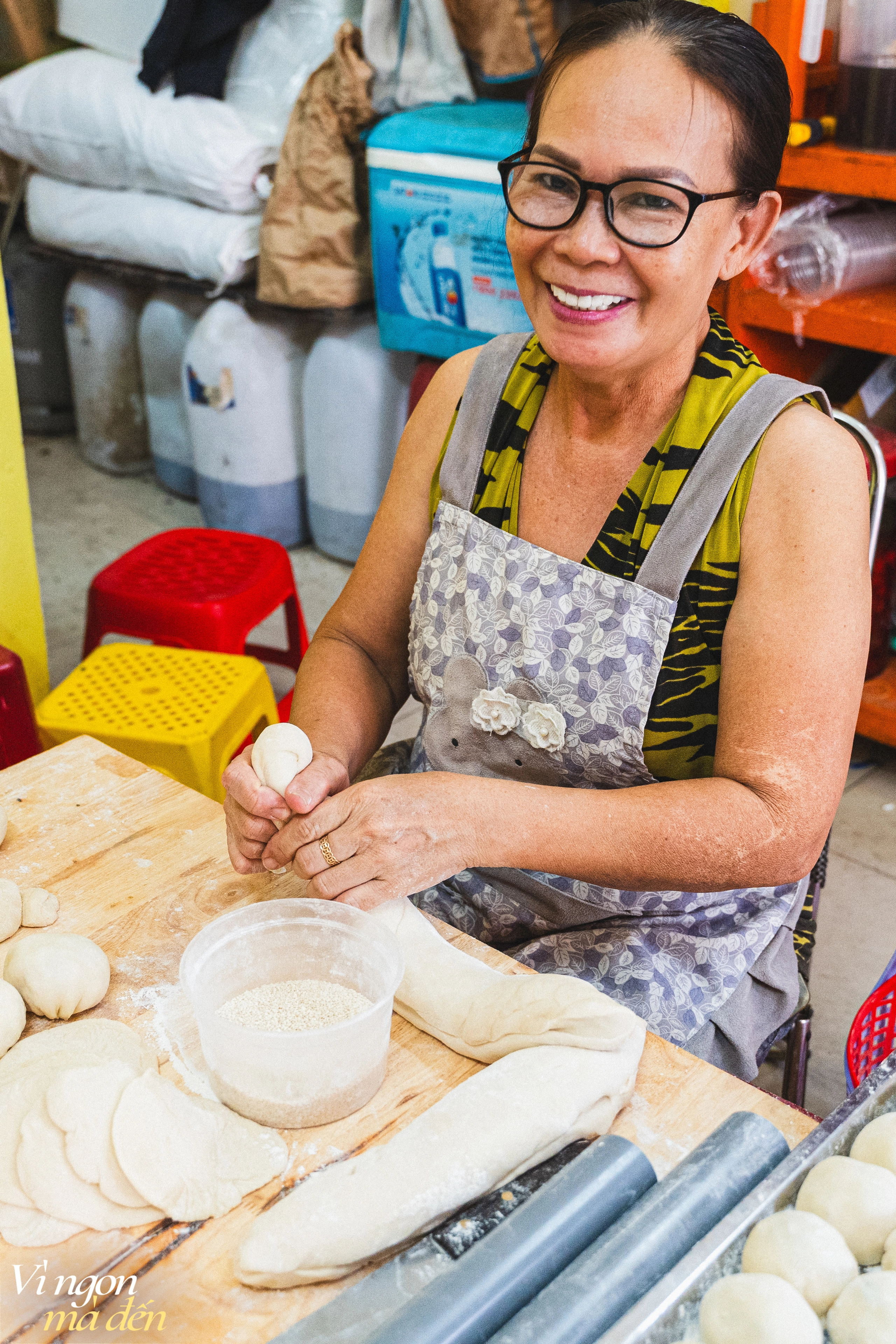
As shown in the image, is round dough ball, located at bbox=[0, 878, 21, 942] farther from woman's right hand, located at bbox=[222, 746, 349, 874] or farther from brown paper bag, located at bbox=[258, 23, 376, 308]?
brown paper bag, located at bbox=[258, 23, 376, 308]

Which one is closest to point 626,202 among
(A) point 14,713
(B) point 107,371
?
(A) point 14,713

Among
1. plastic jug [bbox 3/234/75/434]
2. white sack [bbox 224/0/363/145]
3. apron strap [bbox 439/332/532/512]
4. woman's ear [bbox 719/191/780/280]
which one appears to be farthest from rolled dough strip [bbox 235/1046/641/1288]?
plastic jug [bbox 3/234/75/434]

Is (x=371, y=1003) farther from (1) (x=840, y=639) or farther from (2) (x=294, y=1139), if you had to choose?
A: (1) (x=840, y=639)

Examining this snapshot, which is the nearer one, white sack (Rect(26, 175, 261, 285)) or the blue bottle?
the blue bottle

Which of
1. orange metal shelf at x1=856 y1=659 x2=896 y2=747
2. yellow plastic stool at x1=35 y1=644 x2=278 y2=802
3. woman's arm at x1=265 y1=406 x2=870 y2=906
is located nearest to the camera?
woman's arm at x1=265 y1=406 x2=870 y2=906

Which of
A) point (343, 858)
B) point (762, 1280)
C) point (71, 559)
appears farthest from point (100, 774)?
point (71, 559)

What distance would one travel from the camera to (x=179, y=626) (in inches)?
95.1

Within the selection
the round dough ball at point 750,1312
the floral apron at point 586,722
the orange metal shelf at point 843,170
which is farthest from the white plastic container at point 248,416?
the round dough ball at point 750,1312

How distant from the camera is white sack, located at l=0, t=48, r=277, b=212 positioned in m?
Result: 3.29

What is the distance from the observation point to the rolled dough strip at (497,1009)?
3.01ft

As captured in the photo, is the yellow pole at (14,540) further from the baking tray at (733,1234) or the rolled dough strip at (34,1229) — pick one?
the baking tray at (733,1234)

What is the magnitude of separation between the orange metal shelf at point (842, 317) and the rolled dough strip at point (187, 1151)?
2.00 m

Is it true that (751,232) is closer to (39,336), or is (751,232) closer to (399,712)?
(399,712)

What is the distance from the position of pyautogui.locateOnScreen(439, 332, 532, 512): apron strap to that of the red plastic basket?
2.22 ft
